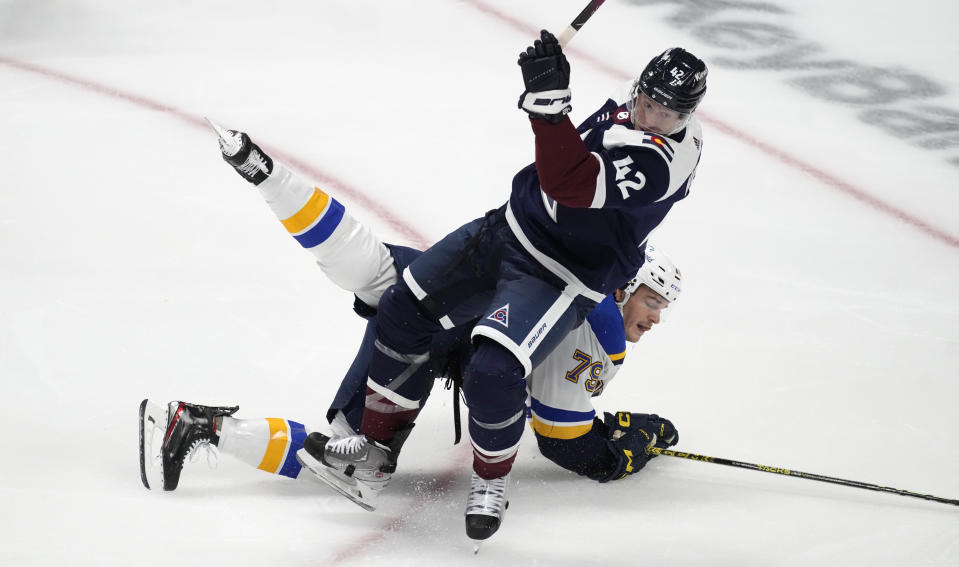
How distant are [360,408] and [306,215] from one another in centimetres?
54

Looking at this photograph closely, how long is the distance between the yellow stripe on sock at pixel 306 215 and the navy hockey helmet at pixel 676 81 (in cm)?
82

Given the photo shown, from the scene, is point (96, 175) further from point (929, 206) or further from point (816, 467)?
point (929, 206)

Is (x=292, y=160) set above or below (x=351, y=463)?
above

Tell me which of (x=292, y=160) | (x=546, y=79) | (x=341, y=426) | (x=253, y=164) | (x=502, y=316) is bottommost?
(x=341, y=426)

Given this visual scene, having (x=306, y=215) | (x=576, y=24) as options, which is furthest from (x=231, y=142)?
(x=576, y=24)

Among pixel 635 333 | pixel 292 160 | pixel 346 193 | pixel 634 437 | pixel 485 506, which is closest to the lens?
pixel 485 506

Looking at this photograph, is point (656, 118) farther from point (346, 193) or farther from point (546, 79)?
point (346, 193)

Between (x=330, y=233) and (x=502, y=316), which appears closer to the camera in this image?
(x=502, y=316)

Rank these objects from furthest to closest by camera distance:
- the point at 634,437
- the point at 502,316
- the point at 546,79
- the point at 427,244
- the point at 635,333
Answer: the point at 427,244
the point at 635,333
the point at 634,437
the point at 502,316
the point at 546,79

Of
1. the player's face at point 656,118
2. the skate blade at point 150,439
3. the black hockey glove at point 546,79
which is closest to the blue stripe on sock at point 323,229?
the skate blade at point 150,439

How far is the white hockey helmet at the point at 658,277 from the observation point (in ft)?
9.60

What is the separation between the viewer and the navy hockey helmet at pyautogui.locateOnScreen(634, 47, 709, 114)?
2.44 metres

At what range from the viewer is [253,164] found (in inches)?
101

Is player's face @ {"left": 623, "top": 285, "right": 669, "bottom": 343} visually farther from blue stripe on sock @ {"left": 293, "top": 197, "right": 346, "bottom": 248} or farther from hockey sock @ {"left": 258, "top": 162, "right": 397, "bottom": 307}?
blue stripe on sock @ {"left": 293, "top": 197, "right": 346, "bottom": 248}
